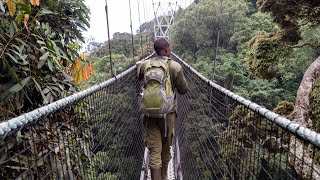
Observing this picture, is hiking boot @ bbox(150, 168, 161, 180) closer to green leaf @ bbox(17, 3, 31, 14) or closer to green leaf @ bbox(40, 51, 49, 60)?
green leaf @ bbox(40, 51, 49, 60)

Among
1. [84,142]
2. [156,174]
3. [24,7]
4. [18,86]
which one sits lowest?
[156,174]

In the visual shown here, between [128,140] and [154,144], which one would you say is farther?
[128,140]

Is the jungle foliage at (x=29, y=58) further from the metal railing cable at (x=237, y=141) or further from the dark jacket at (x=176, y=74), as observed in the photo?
the metal railing cable at (x=237, y=141)

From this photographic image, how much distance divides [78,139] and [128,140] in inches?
34.7

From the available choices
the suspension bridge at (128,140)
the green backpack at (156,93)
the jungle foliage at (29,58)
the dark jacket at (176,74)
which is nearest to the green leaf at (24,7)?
the jungle foliage at (29,58)

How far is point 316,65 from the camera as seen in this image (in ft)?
14.7

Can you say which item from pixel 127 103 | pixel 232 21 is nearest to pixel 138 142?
pixel 127 103

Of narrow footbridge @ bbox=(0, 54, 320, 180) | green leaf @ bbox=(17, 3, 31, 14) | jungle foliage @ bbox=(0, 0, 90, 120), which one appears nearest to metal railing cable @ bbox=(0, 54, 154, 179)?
narrow footbridge @ bbox=(0, 54, 320, 180)

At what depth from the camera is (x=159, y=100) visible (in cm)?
148

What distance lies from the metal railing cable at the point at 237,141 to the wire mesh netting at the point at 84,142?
391 mm

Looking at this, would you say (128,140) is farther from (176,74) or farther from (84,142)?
(84,142)

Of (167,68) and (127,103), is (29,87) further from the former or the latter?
(127,103)

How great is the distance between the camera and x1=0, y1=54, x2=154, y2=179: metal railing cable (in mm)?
778

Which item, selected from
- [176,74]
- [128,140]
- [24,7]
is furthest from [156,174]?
[24,7]
